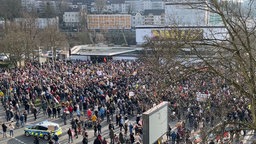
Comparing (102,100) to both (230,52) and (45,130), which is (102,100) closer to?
(45,130)

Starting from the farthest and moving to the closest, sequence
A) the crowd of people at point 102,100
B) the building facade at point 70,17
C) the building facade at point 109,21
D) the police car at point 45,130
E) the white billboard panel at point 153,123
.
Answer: the building facade at point 70,17 → the building facade at point 109,21 → the police car at point 45,130 → the crowd of people at point 102,100 → the white billboard panel at point 153,123

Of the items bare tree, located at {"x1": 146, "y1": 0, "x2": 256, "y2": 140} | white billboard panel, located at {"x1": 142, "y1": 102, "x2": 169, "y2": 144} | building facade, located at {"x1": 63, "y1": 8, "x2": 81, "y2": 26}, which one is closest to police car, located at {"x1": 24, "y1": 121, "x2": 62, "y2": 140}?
white billboard panel, located at {"x1": 142, "y1": 102, "x2": 169, "y2": 144}

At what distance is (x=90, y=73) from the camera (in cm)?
3475

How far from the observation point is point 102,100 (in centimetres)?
2447

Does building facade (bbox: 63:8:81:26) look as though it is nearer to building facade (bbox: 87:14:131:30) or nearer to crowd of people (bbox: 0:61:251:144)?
building facade (bbox: 87:14:131:30)

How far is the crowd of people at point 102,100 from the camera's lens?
1881 centimetres

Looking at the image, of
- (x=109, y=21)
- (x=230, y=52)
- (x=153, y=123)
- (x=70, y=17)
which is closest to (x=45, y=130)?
(x=153, y=123)

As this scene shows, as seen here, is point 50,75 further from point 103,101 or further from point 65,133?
point 65,133

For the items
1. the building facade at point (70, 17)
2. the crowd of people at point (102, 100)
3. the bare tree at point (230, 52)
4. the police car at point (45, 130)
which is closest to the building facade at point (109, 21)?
the building facade at point (70, 17)

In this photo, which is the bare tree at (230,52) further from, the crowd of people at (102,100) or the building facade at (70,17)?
the building facade at (70,17)

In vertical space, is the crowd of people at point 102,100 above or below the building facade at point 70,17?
below

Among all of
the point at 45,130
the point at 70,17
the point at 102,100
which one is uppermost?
the point at 70,17

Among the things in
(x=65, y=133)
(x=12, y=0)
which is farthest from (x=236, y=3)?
(x=12, y=0)

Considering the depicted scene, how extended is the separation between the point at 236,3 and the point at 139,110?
1536 centimetres
